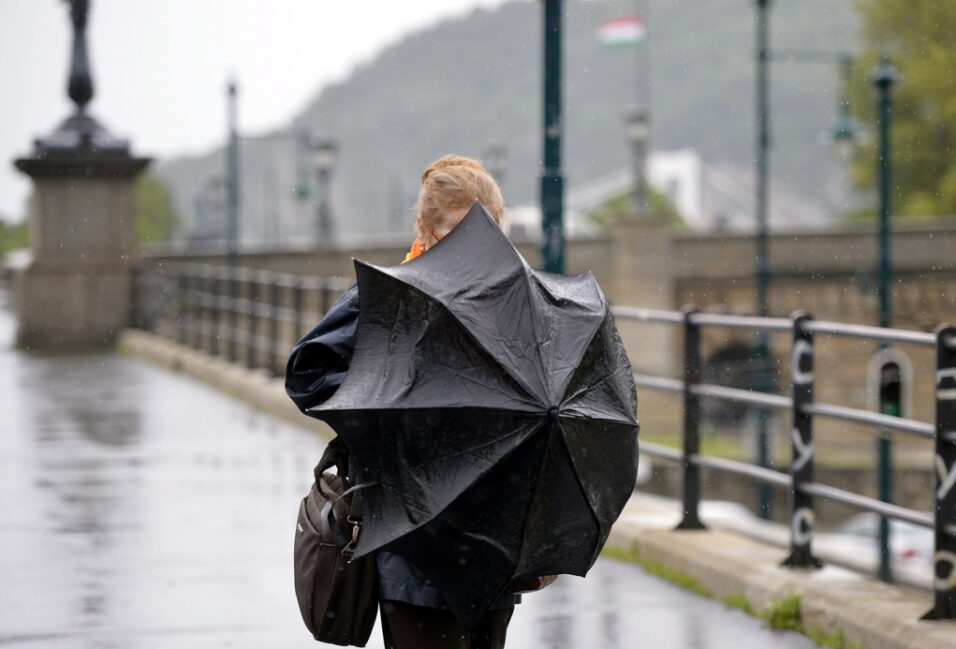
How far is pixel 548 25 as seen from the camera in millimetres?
10062

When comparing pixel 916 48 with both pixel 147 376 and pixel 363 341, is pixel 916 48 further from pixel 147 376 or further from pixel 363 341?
pixel 363 341

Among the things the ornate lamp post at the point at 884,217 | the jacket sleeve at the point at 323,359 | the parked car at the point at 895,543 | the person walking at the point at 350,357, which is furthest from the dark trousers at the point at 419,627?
the parked car at the point at 895,543

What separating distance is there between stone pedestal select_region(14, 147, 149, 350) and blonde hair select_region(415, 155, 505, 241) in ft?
69.3

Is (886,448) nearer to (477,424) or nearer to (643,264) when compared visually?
(477,424)

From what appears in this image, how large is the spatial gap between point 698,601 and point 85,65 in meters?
20.5

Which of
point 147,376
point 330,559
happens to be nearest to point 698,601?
point 330,559

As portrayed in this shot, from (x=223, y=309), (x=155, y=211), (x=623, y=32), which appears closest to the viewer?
(x=223, y=309)

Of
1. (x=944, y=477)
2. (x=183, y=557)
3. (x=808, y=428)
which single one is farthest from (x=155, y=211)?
(x=944, y=477)

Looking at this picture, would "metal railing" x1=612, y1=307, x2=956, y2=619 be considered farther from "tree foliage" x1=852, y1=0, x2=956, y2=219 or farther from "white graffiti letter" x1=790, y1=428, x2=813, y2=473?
"tree foliage" x1=852, y1=0, x2=956, y2=219

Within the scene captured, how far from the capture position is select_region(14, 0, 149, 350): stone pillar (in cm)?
2455

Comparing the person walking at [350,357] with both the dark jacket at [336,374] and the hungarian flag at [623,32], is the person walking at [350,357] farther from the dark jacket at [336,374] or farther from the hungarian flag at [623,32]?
the hungarian flag at [623,32]

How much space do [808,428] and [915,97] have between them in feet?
216

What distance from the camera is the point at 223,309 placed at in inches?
805

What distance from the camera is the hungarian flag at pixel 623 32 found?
53062 millimetres
